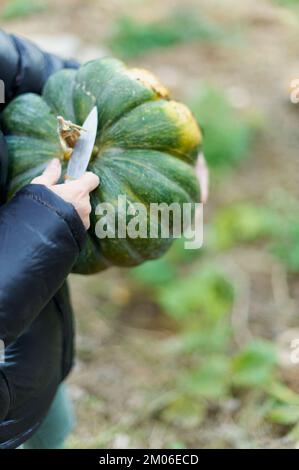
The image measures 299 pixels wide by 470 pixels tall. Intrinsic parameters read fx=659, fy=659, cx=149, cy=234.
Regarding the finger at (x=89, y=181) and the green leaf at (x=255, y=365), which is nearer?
the finger at (x=89, y=181)

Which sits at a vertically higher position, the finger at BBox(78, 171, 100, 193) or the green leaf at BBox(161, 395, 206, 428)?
the finger at BBox(78, 171, 100, 193)

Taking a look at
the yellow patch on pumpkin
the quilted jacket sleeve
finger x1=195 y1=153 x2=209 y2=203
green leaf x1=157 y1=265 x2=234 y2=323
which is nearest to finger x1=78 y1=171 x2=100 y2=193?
the quilted jacket sleeve

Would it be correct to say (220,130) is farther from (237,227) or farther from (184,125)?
(184,125)

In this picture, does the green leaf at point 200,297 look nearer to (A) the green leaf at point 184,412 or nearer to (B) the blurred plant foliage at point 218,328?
(B) the blurred plant foliage at point 218,328

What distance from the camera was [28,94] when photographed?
199 cm

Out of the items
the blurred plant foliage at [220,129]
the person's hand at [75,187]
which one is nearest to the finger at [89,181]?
the person's hand at [75,187]

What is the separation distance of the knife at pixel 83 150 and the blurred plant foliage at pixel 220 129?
258cm

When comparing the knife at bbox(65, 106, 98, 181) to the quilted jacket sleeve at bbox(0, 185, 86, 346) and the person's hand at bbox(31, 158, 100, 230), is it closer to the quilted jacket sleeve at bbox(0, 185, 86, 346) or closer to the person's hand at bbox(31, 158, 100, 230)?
the person's hand at bbox(31, 158, 100, 230)

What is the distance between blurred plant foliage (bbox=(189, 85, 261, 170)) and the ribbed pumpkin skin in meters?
2.44

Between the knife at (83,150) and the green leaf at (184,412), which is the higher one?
the knife at (83,150)

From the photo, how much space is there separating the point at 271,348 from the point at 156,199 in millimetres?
1395

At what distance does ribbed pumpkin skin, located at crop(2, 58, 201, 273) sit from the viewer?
6.20 ft

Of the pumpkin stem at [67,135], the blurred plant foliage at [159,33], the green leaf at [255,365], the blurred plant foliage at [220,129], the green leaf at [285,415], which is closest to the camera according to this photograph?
the pumpkin stem at [67,135]

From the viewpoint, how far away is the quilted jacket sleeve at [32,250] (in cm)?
153
